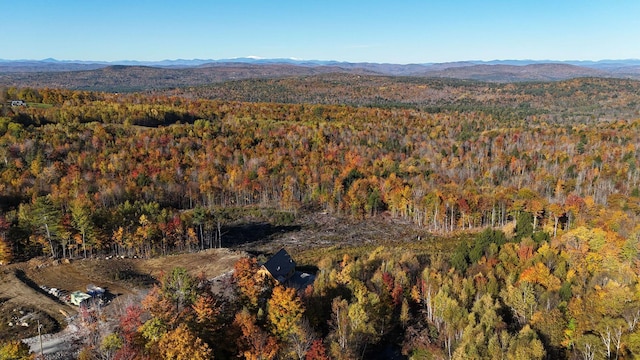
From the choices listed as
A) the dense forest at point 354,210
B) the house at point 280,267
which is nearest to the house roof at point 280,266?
the house at point 280,267

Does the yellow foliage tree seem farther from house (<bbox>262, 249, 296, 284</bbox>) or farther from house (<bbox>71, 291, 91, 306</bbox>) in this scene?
house (<bbox>71, 291, 91, 306</bbox>)

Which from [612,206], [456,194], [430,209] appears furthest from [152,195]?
[612,206]

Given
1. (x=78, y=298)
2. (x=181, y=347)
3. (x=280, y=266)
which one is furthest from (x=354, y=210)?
(x=181, y=347)

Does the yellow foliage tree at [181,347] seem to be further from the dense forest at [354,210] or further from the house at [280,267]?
the house at [280,267]

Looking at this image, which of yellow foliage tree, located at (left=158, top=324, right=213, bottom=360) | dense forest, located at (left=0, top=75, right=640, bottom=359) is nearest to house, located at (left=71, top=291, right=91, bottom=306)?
dense forest, located at (left=0, top=75, right=640, bottom=359)

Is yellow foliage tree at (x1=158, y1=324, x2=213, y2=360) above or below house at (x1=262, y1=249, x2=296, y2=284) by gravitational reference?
above
